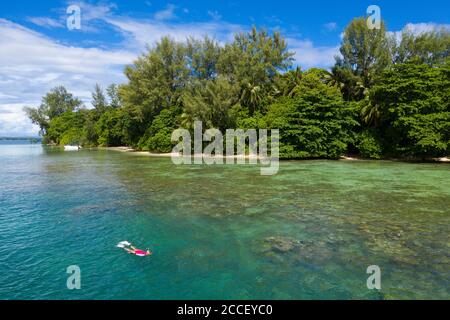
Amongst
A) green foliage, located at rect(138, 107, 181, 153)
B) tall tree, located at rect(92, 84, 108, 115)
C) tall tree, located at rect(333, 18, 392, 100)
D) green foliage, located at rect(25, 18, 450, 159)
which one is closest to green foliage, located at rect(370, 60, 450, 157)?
green foliage, located at rect(25, 18, 450, 159)

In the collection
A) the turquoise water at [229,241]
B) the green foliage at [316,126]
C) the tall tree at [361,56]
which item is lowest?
the turquoise water at [229,241]

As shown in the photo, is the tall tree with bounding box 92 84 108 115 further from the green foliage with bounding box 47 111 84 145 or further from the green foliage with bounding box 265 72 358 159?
the green foliage with bounding box 265 72 358 159

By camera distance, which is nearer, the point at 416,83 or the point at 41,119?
the point at 416,83

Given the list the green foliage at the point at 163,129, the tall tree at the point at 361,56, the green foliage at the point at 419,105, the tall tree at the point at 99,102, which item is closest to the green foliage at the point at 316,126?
the green foliage at the point at 419,105

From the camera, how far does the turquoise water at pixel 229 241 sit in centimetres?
633

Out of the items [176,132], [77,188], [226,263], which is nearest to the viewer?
[226,263]

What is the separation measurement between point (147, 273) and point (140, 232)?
3.13 meters

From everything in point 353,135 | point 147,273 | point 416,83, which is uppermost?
point 416,83

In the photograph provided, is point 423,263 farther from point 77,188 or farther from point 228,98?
point 228,98

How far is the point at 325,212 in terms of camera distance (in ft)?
40.0

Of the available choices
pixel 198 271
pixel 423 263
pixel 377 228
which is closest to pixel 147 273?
pixel 198 271

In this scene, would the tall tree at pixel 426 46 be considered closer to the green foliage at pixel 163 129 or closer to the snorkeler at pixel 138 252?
the green foliage at pixel 163 129

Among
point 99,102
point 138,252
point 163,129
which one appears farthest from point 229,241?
point 99,102

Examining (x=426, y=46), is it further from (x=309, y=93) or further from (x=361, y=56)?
(x=309, y=93)
